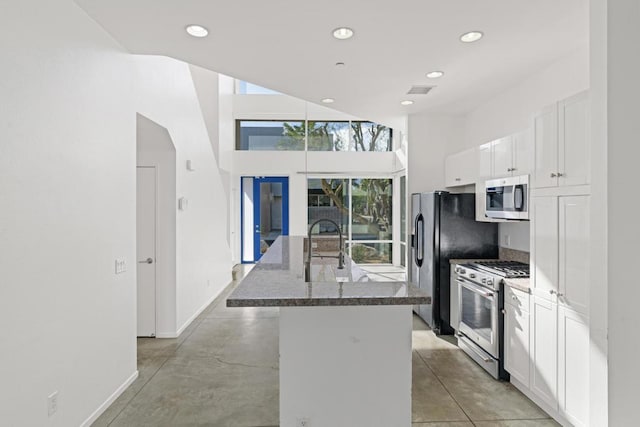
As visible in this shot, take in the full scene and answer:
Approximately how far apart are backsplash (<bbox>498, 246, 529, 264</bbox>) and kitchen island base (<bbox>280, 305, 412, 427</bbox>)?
2354 millimetres

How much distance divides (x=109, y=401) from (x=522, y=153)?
152 inches

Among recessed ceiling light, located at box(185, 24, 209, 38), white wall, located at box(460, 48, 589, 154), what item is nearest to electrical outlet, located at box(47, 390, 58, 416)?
recessed ceiling light, located at box(185, 24, 209, 38)

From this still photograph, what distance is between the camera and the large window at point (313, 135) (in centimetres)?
865

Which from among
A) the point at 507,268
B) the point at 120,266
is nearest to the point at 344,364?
the point at 120,266

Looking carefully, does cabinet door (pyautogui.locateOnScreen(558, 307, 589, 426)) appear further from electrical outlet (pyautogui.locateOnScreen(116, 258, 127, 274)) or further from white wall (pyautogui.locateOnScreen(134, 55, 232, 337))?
white wall (pyautogui.locateOnScreen(134, 55, 232, 337))

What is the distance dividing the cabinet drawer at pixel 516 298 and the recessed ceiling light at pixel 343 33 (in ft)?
7.80

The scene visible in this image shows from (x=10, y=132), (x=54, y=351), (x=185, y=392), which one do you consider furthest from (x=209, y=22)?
(x=185, y=392)

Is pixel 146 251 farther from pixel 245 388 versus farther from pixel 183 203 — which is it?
pixel 245 388

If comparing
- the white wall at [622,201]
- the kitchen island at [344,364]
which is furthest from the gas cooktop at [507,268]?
the white wall at [622,201]

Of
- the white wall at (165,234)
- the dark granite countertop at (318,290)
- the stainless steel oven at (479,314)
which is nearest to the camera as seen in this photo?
the dark granite countertop at (318,290)

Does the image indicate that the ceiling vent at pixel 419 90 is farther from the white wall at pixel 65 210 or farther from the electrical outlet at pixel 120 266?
the electrical outlet at pixel 120 266

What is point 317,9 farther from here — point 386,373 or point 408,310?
point 386,373

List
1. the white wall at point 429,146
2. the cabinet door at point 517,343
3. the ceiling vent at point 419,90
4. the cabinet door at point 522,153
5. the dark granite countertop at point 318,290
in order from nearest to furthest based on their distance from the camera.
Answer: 1. the dark granite countertop at point 318,290
2. the cabinet door at point 517,343
3. the cabinet door at point 522,153
4. the ceiling vent at point 419,90
5. the white wall at point 429,146

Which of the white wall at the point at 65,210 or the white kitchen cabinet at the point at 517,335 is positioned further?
the white kitchen cabinet at the point at 517,335
